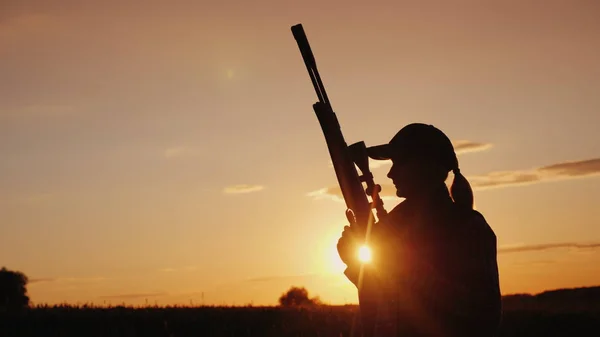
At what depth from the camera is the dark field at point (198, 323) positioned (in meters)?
21.7

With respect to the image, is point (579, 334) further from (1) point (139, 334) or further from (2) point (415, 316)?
(2) point (415, 316)

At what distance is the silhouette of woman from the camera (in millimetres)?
6270

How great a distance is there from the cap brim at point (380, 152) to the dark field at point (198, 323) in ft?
44.9

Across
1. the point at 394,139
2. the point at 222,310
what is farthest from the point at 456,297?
the point at 222,310

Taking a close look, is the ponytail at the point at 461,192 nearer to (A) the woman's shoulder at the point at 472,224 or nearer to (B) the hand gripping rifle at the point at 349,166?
(A) the woman's shoulder at the point at 472,224

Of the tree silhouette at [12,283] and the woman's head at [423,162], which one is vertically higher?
the tree silhouette at [12,283]

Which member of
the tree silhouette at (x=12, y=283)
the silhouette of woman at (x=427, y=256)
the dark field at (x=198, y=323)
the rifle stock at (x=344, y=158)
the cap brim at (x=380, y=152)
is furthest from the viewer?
the tree silhouette at (x=12, y=283)

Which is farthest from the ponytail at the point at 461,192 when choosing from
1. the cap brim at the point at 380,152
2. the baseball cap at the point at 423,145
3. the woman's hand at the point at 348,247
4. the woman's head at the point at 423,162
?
the woman's hand at the point at 348,247

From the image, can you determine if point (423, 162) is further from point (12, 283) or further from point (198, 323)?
point (12, 283)

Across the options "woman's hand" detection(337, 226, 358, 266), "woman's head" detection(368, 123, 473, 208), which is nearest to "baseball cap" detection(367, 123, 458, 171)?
"woman's head" detection(368, 123, 473, 208)

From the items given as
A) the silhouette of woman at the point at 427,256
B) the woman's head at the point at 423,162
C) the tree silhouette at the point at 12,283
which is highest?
the tree silhouette at the point at 12,283

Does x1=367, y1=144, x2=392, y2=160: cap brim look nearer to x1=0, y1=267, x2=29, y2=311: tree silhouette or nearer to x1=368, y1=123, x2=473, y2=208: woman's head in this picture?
x1=368, y1=123, x2=473, y2=208: woman's head

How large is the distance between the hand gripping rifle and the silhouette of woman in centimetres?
20

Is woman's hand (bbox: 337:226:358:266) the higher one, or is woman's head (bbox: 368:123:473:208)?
woman's head (bbox: 368:123:473:208)
